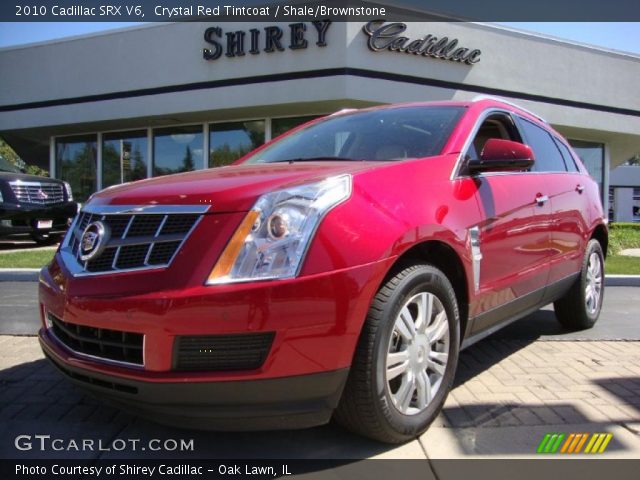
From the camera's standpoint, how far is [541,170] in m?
3.89

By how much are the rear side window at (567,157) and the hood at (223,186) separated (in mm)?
2613

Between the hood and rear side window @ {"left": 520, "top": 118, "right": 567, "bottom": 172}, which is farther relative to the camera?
rear side window @ {"left": 520, "top": 118, "right": 567, "bottom": 172}

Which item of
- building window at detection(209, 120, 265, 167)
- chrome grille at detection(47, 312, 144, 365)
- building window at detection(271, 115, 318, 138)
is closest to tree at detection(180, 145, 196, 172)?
building window at detection(209, 120, 265, 167)

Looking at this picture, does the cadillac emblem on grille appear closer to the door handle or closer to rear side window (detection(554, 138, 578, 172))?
the door handle

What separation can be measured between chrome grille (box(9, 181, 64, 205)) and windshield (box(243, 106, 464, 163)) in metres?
8.53

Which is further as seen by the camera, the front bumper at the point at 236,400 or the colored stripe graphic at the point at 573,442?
the colored stripe graphic at the point at 573,442

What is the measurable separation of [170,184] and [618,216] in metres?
46.7

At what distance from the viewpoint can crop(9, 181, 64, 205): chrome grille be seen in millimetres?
10204

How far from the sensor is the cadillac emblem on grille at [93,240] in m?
2.24

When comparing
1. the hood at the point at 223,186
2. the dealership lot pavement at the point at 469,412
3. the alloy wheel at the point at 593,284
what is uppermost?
the hood at the point at 223,186

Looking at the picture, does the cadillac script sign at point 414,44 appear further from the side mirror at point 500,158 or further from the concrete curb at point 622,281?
the side mirror at point 500,158

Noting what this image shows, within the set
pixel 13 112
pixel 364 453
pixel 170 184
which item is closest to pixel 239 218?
pixel 170 184

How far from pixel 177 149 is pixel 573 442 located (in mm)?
15231

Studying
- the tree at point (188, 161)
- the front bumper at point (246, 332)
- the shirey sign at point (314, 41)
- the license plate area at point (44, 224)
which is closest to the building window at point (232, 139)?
the tree at point (188, 161)
